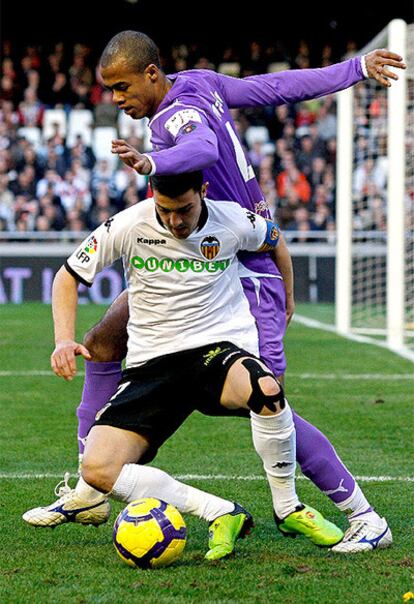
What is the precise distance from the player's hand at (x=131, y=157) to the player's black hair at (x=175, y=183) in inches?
8.4

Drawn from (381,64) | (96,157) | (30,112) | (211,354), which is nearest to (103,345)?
(211,354)

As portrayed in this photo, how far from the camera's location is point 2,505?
18.9 ft

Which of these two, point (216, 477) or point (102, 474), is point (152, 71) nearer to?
point (102, 474)

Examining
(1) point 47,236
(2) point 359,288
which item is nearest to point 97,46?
(1) point 47,236

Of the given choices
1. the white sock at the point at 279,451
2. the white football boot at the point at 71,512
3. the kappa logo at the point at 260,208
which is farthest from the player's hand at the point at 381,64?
the white football boot at the point at 71,512

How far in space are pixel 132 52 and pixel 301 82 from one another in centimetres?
77

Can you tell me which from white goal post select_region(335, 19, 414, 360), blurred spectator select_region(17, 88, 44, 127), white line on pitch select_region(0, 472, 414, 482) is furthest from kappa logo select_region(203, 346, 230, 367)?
blurred spectator select_region(17, 88, 44, 127)

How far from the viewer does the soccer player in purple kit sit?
4.94 m

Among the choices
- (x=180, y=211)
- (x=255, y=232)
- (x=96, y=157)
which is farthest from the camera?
(x=96, y=157)

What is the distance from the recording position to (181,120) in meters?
4.84

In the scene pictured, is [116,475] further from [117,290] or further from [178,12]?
[178,12]

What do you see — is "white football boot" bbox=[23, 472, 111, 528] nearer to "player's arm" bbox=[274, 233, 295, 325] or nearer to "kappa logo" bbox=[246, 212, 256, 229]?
"player's arm" bbox=[274, 233, 295, 325]

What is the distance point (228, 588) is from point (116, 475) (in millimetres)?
690

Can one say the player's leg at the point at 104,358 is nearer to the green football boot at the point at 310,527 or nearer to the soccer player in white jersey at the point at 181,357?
the soccer player in white jersey at the point at 181,357
